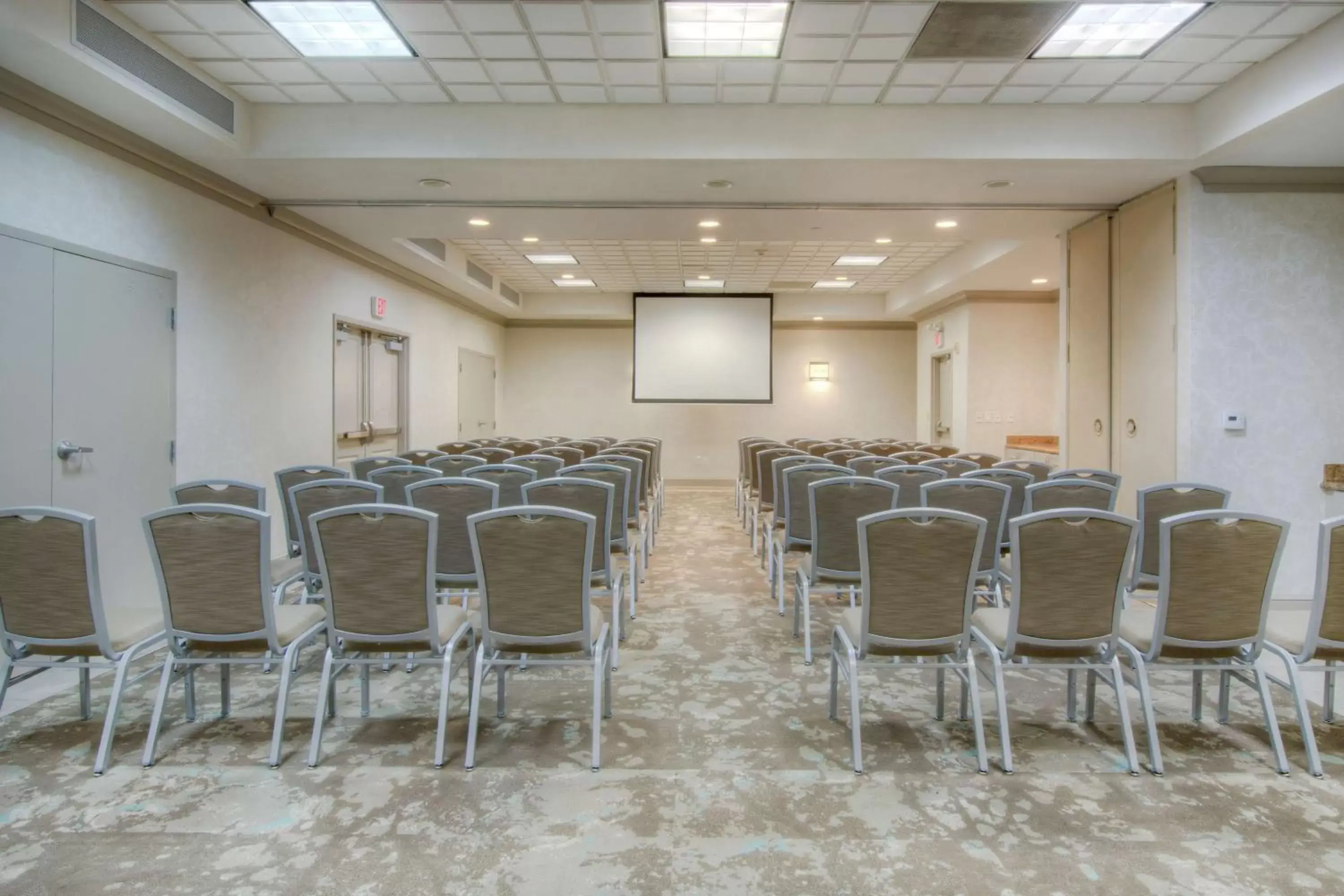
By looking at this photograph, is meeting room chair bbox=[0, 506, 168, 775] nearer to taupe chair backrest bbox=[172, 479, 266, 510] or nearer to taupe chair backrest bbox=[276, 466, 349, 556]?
taupe chair backrest bbox=[172, 479, 266, 510]

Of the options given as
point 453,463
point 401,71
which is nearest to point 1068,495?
point 453,463

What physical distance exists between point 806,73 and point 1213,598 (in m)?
3.61

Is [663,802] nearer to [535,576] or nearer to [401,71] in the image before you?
[535,576]

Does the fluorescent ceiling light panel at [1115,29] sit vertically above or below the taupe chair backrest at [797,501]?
above

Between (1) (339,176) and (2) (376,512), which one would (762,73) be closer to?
(1) (339,176)

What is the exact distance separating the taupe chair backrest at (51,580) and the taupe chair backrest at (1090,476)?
182 inches

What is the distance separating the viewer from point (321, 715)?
262 cm

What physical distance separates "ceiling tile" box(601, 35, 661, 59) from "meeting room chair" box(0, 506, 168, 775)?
10.8ft

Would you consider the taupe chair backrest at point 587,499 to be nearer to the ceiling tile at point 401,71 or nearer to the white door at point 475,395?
the ceiling tile at point 401,71

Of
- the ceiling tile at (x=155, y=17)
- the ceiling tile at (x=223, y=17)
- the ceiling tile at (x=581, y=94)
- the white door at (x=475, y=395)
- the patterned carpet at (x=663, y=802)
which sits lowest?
the patterned carpet at (x=663, y=802)

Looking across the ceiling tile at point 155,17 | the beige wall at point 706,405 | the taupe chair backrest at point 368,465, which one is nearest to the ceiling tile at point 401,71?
the ceiling tile at point 155,17

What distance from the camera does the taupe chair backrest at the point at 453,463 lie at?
5258 mm

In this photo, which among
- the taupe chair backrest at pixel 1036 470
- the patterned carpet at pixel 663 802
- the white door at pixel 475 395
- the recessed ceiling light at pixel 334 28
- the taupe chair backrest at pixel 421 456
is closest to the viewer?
the patterned carpet at pixel 663 802

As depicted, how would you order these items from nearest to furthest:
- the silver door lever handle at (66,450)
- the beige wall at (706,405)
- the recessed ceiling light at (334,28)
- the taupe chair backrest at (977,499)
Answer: the taupe chair backrest at (977,499) < the recessed ceiling light at (334,28) < the silver door lever handle at (66,450) < the beige wall at (706,405)
